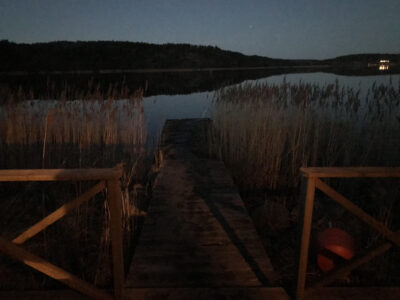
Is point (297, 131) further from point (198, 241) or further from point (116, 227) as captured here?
point (116, 227)

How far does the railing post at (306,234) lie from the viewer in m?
1.64

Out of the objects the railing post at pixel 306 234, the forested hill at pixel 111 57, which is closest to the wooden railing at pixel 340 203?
the railing post at pixel 306 234

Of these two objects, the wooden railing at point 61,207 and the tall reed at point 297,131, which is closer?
the wooden railing at point 61,207

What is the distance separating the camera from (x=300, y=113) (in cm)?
573

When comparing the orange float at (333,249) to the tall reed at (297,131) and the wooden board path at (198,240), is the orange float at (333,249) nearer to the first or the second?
the wooden board path at (198,240)

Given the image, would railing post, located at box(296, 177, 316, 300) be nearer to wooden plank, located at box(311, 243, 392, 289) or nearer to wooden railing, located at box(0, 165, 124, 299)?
wooden plank, located at box(311, 243, 392, 289)

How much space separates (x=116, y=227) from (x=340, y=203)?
4.31 feet

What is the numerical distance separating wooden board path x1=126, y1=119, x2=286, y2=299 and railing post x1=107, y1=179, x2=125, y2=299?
0.24m

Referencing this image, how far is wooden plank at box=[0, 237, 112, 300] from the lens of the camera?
1510 mm

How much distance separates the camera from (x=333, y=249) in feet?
7.89

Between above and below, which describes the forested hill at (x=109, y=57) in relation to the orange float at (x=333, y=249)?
above

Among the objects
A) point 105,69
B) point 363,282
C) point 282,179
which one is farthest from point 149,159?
point 105,69

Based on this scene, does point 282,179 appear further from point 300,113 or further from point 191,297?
point 191,297

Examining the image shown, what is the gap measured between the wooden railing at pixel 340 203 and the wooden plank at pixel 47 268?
1.25 m
